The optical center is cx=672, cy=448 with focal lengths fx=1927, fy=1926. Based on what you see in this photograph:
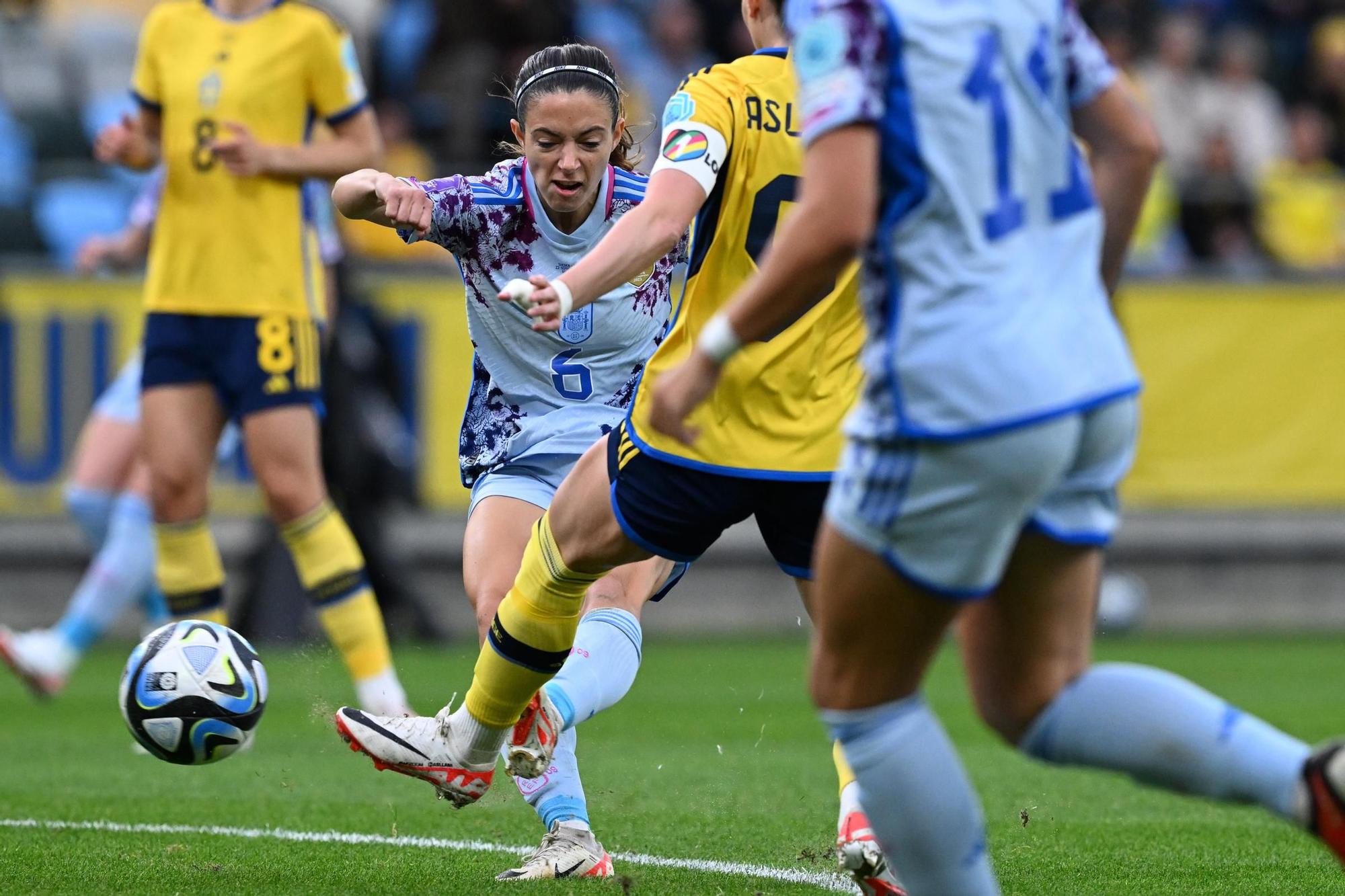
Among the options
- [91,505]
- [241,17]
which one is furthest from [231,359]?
[91,505]

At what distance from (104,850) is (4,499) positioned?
22.0 ft

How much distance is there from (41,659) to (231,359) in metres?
2.03

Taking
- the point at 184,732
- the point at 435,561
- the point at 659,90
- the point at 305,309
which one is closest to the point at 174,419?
the point at 305,309

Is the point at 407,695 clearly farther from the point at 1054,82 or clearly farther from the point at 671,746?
the point at 1054,82

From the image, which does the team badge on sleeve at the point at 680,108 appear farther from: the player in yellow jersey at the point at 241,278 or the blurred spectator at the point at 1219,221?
the blurred spectator at the point at 1219,221

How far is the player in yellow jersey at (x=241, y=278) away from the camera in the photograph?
22.2ft

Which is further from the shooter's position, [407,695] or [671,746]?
[407,695]

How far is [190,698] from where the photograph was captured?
4.80m

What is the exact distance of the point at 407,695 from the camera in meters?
8.59

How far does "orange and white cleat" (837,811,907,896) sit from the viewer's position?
4086 millimetres

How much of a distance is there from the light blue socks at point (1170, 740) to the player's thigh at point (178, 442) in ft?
13.9

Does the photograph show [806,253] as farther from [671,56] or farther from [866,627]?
[671,56]

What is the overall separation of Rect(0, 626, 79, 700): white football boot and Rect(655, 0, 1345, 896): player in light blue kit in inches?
223

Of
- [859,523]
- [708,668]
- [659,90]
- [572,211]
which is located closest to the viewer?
[859,523]
